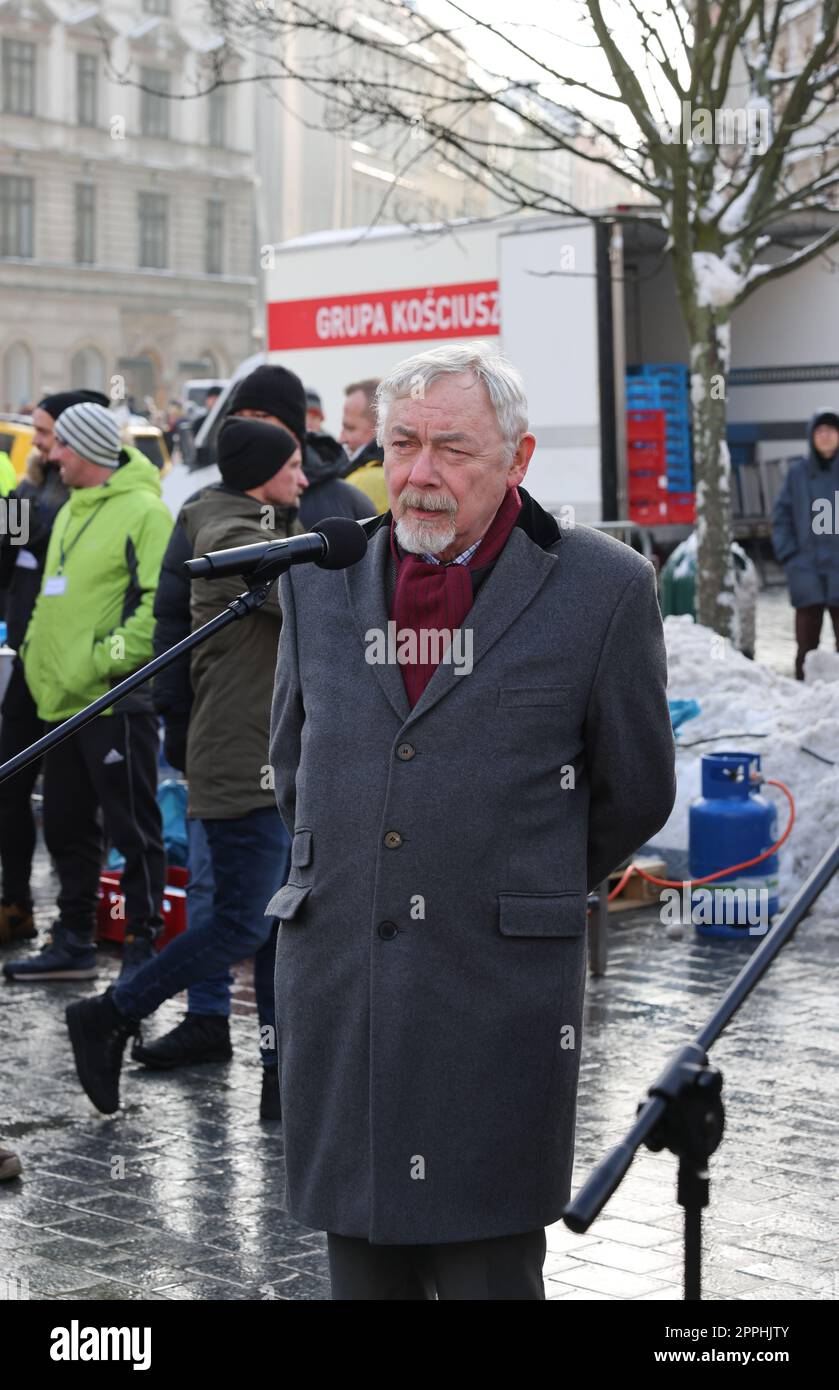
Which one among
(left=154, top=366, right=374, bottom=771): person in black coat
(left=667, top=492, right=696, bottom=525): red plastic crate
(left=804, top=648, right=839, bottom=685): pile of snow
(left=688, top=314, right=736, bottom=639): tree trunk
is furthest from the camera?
(left=667, top=492, right=696, bottom=525): red plastic crate

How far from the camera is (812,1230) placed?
5.04 metres

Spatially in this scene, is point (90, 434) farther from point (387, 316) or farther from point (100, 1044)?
point (387, 316)

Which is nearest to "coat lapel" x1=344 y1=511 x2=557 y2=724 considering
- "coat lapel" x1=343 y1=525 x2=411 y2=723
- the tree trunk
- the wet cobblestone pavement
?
"coat lapel" x1=343 y1=525 x2=411 y2=723

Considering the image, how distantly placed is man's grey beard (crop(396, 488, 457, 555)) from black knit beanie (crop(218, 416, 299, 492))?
2896 mm

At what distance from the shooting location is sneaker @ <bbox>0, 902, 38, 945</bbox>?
8.52 meters

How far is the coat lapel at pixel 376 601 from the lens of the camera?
3150 mm

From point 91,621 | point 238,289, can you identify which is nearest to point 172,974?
point 91,621

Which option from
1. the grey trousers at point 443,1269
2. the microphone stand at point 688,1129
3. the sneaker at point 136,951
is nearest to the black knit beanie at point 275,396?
the sneaker at point 136,951

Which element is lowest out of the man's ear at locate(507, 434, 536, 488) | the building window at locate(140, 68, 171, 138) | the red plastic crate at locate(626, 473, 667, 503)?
the man's ear at locate(507, 434, 536, 488)

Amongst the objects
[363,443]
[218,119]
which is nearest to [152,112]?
[218,119]

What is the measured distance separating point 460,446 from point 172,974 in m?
3.33

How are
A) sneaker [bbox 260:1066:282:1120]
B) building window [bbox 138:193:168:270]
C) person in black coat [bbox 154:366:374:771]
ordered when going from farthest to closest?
building window [bbox 138:193:168:270] < person in black coat [bbox 154:366:374:771] < sneaker [bbox 260:1066:282:1120]
